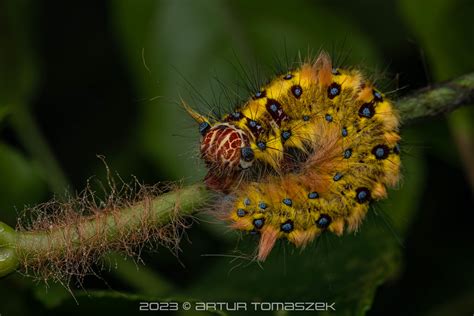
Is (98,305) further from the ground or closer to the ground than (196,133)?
closer to the ground

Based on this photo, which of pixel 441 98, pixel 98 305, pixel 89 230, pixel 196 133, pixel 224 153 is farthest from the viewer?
pixel 196 133

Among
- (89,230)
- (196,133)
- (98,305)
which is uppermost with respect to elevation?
(196,133)

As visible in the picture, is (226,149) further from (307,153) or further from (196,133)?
(196,133)

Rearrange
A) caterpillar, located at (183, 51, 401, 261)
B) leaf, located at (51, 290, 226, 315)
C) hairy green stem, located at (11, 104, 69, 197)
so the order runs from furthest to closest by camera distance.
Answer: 1. hairy green stem, located at (11, 104, 69, 197)
2. leaf, located at (51, 290, 226, 315)
3. caterpillar, located at (183, 51, 401, 261)

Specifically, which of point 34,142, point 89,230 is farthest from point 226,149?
point 34,142

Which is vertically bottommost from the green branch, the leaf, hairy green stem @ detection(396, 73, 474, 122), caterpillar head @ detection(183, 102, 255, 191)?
the leaf

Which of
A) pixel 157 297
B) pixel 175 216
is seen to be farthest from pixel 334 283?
pixel 175 216

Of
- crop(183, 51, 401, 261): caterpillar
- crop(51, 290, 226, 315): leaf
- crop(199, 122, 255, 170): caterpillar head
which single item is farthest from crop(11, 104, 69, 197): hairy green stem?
crop(199, 122, 255, 170): caterpillar head

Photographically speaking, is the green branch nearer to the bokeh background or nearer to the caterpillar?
the caterpillar
